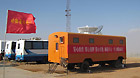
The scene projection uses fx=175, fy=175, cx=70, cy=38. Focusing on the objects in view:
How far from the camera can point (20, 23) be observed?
1089 centimetres

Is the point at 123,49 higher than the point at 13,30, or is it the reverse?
the point at 13,30

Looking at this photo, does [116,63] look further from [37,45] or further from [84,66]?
[37,45]

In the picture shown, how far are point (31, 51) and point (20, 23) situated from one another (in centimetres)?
949

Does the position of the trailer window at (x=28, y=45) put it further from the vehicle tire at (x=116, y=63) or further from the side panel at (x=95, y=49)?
the vehicle tire at (x=116, y=63)

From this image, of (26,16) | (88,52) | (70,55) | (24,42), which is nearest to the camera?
(26,16)

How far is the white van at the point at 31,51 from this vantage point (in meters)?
19.7

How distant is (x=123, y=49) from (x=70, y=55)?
6832 millimetres

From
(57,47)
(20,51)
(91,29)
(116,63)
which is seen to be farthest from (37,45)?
(91,29)

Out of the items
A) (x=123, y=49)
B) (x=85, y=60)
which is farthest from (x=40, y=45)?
(x=123, y=49)

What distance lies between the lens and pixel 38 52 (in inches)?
802

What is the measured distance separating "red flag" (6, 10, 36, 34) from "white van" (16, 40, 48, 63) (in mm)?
8751

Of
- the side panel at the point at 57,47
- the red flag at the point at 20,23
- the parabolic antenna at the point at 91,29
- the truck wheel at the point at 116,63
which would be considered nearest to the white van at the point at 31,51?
the side panel at the point at 57,47

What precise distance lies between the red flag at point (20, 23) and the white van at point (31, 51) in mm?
8751

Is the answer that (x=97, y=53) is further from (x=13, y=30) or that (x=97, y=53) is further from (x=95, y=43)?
(x=13, y=30)
